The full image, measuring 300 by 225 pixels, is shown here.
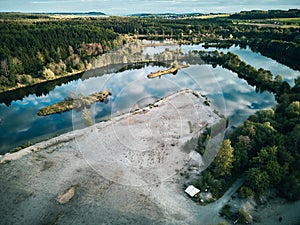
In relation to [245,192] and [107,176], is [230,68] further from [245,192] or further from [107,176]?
[107,176]

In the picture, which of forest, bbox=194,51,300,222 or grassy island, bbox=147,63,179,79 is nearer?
forest, bbox=194,51,300,222

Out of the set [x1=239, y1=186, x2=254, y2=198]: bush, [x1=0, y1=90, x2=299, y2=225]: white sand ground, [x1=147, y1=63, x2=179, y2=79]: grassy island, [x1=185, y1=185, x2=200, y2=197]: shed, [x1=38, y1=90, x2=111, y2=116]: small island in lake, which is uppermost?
[x1=239, y1=186, x2=254, y2=198]: bush

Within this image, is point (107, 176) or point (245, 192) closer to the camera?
point (245, 192)

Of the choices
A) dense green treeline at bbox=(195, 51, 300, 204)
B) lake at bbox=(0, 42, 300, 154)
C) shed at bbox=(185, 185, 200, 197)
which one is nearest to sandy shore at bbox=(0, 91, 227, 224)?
shed at bbox=(185, 185, 200, 197)

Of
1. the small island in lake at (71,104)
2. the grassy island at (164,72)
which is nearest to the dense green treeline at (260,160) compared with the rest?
the small island in lake at (71,104)

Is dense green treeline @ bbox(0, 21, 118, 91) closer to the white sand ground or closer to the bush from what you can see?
the white sand ground

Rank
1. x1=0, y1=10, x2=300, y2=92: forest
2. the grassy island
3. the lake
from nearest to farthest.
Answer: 1. the lake
2. x1=0, y1=10, x2=300, y2=92: forest
3. the grassy island

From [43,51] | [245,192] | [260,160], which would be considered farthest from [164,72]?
[245,192]

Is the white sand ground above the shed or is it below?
below

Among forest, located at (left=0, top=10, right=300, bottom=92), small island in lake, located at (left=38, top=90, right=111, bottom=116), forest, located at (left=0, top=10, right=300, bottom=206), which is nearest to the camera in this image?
forest, located at (left=0, top=10, right=300, bottom=206)
